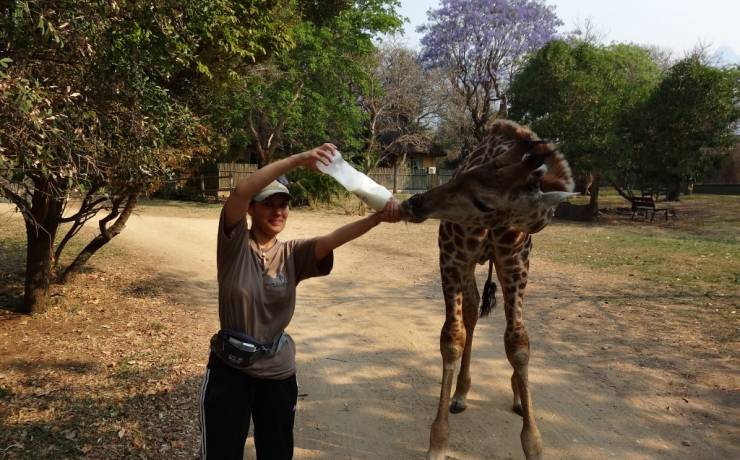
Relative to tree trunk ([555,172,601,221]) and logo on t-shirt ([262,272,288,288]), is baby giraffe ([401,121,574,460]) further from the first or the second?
tree trunk ([555,172,601,221])

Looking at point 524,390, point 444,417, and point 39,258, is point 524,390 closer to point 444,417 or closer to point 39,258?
point 444,417

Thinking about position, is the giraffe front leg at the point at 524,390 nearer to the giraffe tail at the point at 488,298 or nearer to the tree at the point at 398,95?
the giraffe tail at the point at 488,298

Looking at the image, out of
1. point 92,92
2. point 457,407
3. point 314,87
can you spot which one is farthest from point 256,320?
point 314,87

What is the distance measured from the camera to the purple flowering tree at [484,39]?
28.6m

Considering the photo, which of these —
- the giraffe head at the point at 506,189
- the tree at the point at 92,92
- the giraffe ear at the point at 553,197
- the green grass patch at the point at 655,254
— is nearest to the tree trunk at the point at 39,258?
the tree at the point at 92,92

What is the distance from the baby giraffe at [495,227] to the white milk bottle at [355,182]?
0.13 m

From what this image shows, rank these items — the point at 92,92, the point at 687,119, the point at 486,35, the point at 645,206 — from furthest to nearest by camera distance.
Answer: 1. the point at 486,35
2. the point at 645,206
3. the point at 687,119
4. the point at 92,92

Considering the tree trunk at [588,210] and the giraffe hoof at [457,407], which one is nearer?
the giraffe hoof at [457,407]

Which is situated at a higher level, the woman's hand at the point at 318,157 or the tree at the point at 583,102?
the tree at the point at 583,102

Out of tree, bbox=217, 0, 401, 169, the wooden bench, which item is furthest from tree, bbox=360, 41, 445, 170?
the wooden bench

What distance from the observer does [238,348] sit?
2412mm

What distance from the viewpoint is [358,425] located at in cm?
393

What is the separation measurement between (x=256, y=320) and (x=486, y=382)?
9.37 ft

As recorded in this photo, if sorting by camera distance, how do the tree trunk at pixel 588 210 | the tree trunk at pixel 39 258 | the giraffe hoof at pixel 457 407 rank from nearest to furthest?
the giraffe hoof at pixel 457 407
the tree trunk at pixel 39 258
the tree trunk at pixel 588 210
